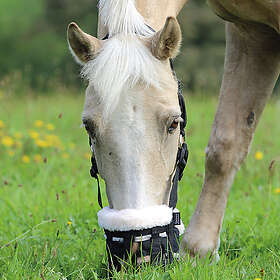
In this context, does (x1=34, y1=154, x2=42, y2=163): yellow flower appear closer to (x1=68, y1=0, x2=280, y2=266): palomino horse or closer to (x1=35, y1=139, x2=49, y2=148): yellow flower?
(x1=35, y1=139, x2=49, y2=148): yellow flower

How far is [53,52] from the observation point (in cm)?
2128

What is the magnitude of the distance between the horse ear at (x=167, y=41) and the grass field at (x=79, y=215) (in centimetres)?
64

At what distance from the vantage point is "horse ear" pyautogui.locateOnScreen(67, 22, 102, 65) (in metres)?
2.24

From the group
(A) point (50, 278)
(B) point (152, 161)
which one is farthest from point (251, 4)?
(A) point (50, 278)

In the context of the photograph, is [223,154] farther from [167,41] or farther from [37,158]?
[37,158]

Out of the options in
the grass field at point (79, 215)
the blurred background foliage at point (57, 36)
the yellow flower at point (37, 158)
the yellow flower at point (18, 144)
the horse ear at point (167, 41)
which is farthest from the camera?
the blurred background foliage at point (57, 36)

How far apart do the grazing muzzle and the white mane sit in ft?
1.01

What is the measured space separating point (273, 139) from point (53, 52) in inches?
648

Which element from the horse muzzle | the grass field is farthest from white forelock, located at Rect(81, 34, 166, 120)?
the grass field

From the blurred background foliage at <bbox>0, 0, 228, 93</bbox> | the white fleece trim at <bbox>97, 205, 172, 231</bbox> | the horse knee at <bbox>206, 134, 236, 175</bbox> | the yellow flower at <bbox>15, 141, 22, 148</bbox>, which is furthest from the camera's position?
the blurred background foliage at <bbox>0, 0, 228, 93</bbox>

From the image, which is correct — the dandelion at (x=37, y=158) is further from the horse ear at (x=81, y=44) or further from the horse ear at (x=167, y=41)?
the horse ear at (x=167, y=41)

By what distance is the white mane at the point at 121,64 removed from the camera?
2.12m

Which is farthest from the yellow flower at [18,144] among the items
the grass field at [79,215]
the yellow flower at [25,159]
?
the yellow flower at [25,159]

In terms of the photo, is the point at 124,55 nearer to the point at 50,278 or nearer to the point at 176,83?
the point at 176,83
